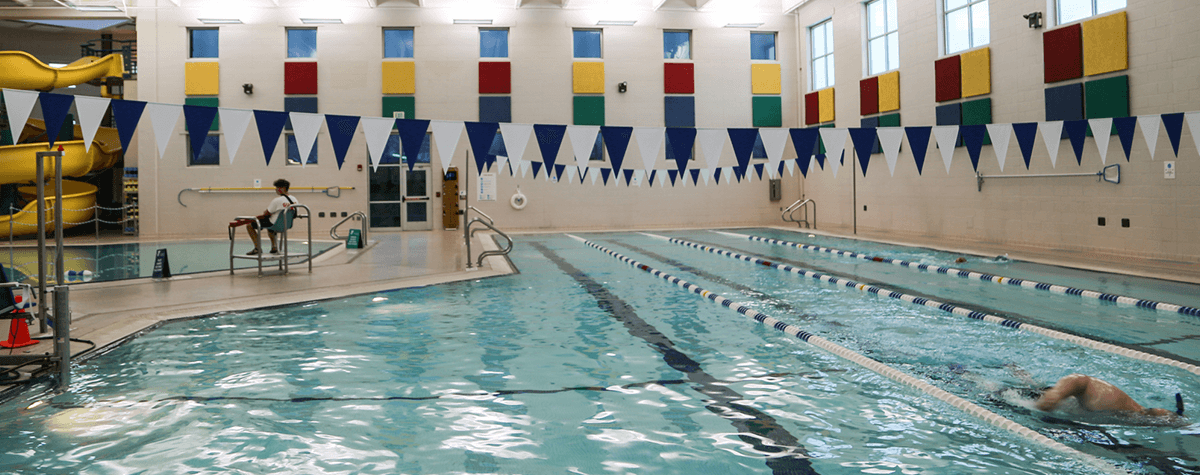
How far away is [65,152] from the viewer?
51.2ft

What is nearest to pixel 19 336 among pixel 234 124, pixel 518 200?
pixel 234 124

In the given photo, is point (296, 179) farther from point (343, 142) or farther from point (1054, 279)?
point (1054, 279)

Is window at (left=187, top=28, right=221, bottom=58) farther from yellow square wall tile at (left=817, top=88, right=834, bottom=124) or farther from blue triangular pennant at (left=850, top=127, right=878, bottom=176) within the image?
blue triangular pennant at (left=850, top=127, right=878, bottom=176)

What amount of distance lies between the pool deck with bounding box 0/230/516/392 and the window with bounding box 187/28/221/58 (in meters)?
8.32

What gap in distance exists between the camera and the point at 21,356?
3.72 m

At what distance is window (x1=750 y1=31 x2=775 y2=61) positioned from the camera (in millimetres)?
19547

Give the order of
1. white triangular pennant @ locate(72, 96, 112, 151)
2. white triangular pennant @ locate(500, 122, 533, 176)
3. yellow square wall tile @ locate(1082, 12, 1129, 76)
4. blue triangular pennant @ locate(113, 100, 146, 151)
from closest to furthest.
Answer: white triangular pennant @ locate(72, 96, 112, 151), blue triangular pennant @ locate(113, 100, 146, 151), white triangular pennant @ locate(500, 122, 533, 176), yellow square wall tile @ locate(1082, 12, 1129, 76)

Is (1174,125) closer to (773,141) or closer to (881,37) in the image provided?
(773,141)

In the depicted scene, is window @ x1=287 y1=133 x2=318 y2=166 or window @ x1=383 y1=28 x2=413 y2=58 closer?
window @ x1=287 y1=133 x2=318 y2=166

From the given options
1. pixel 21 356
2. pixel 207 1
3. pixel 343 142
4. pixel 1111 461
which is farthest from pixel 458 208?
pixel 1111 461

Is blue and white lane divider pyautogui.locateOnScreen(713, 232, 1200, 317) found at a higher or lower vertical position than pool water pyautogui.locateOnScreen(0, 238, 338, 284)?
lower

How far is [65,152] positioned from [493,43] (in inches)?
377

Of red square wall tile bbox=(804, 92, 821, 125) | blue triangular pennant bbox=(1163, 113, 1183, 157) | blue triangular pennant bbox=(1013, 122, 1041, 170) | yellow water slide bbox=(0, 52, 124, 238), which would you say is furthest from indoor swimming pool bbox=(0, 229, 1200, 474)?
yellow water slide bbox=(0, 52, 124, 238)

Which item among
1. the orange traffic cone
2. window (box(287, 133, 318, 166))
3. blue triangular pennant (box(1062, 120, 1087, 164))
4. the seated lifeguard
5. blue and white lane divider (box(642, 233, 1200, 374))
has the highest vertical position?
window (box(287, 133, 318, 166))
